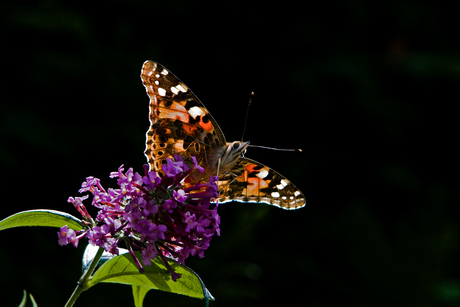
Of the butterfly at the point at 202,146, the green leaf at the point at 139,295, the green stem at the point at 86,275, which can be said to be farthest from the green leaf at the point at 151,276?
the butterfly at the point at 202,146

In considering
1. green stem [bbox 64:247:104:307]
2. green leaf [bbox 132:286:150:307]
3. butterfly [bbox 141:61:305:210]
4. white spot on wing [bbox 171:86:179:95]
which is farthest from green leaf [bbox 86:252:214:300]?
white spot on wing [bbox 171:86:179:95]

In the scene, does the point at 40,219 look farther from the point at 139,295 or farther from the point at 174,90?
the point at 174,90

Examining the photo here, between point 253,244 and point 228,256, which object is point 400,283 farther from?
point 228,256

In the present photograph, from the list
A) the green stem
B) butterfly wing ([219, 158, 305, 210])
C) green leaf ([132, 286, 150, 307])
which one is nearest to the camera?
the green stem

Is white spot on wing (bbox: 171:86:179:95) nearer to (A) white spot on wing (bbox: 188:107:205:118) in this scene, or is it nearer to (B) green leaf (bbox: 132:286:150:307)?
(A) white spot on wing (bbox: 188:107:205:118)

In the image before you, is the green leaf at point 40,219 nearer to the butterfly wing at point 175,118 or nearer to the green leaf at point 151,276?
the green leaf at point 151,276

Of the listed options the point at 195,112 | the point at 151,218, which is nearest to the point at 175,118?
the point at 195,112
